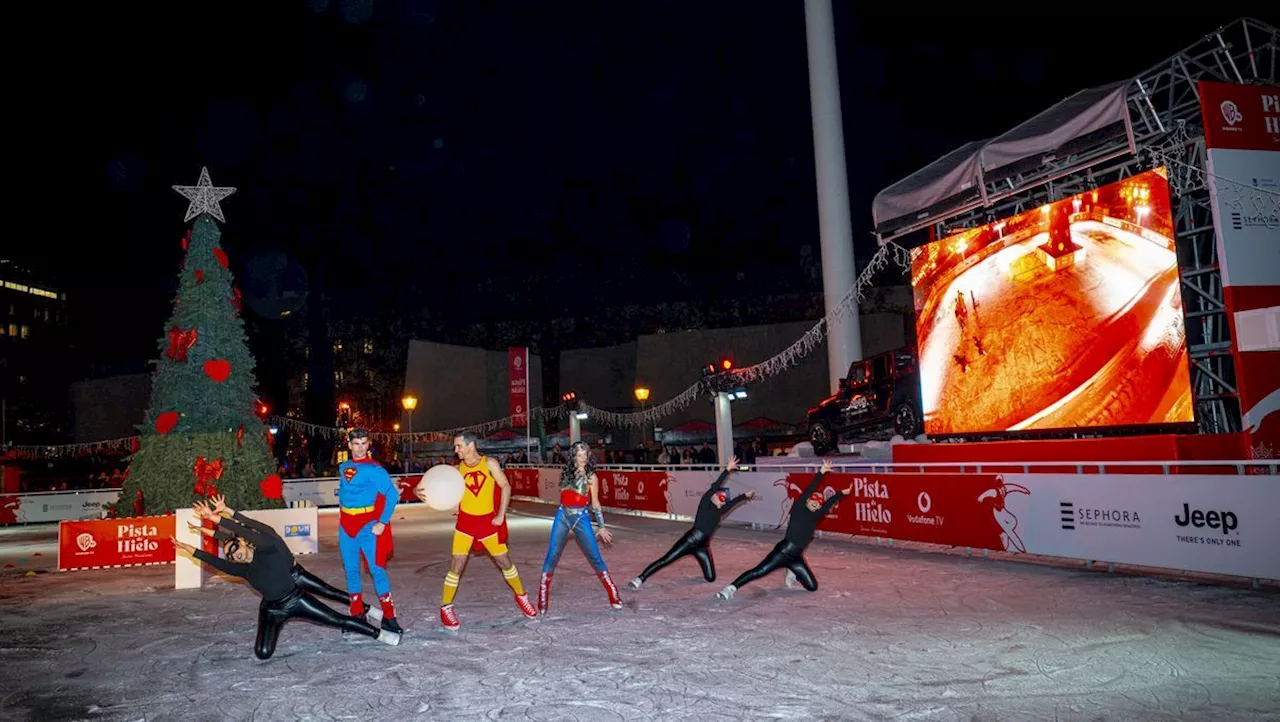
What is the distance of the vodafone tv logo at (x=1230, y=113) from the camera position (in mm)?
12039

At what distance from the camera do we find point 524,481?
Result: 34.3 meters

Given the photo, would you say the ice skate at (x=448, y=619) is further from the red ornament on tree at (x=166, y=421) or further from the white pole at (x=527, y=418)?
the white pole at (x=527, y=418)

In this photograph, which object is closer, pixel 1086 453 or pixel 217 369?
pixel 1086 453

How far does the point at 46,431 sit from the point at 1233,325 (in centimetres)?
7461

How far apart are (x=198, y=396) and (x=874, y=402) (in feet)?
52.9

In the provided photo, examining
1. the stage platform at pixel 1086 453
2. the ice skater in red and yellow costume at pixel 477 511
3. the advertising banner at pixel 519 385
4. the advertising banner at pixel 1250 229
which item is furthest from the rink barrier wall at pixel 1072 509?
the advertising banner at pixel 519 385

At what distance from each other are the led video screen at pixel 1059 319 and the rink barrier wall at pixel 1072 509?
1343 mm

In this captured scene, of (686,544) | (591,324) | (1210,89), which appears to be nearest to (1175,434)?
(1210,89)

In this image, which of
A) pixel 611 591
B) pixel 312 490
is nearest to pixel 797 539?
pixel 611 591

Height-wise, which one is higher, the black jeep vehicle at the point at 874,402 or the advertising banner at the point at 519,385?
the advertising banner at the point at 519,385

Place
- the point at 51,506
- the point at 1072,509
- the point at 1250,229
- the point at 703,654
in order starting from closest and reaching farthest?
the point at 703,654
the point at 1072,509
the point at 1250,229
the point at 51,506

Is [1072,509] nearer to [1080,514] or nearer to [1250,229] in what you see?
[1080,514]

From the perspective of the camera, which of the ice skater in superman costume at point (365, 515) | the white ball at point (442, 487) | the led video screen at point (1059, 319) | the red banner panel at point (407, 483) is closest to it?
the ice skater in superman costume at point (365, 515)

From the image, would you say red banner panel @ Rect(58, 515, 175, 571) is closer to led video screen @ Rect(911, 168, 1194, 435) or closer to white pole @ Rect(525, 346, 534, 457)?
white pole @ Rect(525, 346, 534, 457)
